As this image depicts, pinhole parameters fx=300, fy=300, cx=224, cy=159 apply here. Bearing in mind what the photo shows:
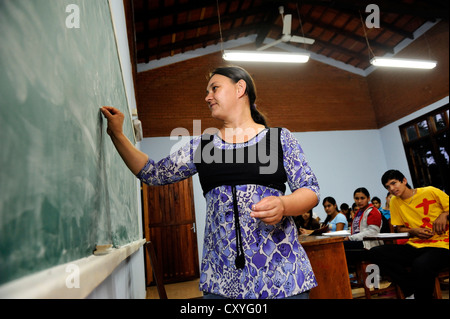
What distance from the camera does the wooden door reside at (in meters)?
5.45

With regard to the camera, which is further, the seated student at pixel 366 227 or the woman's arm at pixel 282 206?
the seated student at pixel 366 227

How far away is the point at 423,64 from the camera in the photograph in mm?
5434

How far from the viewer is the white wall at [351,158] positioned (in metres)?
6.72

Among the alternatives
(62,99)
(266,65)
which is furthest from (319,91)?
(62,99)

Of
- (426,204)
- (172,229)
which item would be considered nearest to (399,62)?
(426,204)

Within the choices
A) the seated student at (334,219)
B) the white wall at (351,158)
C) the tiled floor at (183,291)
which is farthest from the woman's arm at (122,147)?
the white wall at (351,158)

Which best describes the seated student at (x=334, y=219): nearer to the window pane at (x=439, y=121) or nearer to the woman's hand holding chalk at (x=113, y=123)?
the window pane at (x=439, y=121)

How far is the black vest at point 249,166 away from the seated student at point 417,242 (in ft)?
6.84

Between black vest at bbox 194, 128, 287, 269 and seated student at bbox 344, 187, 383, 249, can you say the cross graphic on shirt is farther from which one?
black vest at bbox 194, 128, 287, 269

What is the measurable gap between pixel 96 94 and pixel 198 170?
349 mm

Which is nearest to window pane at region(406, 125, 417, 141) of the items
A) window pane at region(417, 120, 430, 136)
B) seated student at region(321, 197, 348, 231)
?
window pane at region(417, 120, 430, 136)

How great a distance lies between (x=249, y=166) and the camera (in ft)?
2.50

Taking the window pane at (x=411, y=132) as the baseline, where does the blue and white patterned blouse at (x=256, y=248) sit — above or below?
below
